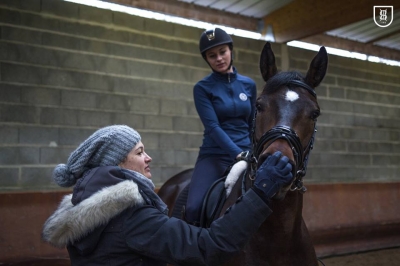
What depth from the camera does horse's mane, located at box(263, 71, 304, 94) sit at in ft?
6.95

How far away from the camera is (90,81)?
223 inches

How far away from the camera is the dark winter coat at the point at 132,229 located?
1.35 meters

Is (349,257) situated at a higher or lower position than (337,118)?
lower

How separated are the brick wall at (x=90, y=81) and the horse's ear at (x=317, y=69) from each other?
13.0ft

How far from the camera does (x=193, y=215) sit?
→ 276 cm

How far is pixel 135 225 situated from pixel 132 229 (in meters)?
0.02

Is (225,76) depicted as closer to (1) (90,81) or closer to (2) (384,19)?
(1) (90,81)

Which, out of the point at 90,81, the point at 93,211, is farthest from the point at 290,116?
the point at 90,81

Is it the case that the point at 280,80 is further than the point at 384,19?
No

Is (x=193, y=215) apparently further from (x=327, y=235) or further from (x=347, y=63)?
(x=347, y=63)

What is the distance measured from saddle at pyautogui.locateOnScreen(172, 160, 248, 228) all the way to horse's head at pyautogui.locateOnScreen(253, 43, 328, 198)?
37 cm

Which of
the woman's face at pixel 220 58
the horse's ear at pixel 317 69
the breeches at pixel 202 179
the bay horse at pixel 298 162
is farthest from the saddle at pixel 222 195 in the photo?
the woman's face at pixel 220 58

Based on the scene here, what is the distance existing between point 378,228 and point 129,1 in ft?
16.2

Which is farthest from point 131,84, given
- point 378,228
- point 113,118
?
point 378,228
